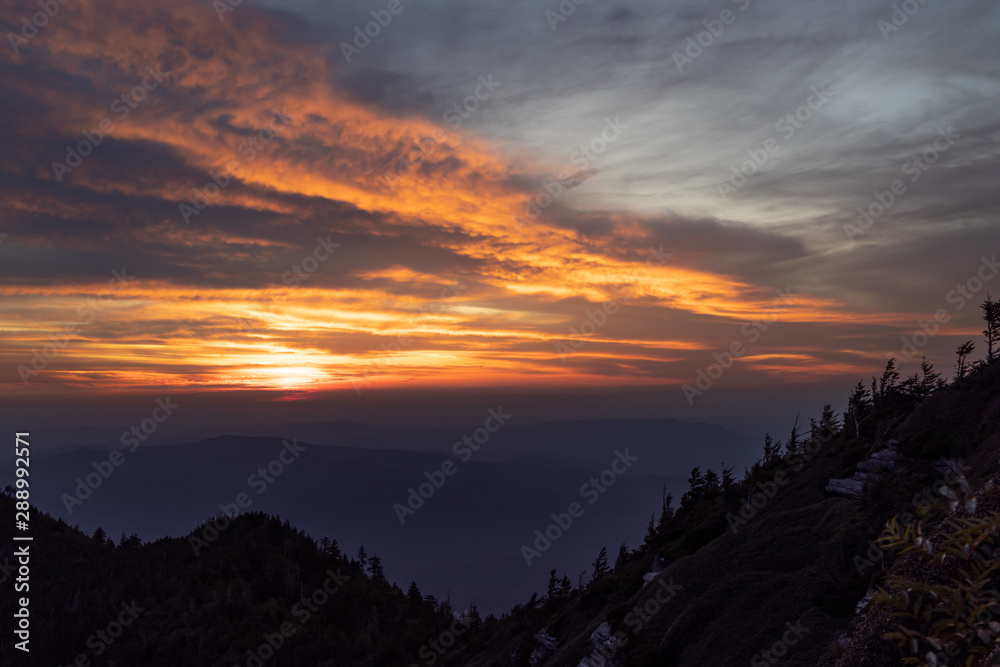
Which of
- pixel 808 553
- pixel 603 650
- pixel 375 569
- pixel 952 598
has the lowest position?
pixel 375 569

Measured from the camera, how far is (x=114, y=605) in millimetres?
151625

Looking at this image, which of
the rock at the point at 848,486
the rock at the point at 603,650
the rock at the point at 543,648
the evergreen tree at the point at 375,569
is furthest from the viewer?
the evergreen tree at the point at 375,569

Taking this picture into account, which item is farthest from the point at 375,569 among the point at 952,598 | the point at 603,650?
the point at 952,598

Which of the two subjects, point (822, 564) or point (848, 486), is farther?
point (848, 486)

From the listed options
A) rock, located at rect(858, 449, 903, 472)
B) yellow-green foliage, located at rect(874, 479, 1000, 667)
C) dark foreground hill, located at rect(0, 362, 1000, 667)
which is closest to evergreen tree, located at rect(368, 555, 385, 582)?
dark foreground hill, located at rect(0, 362, 1000, 667)

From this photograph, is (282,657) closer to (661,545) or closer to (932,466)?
(661,545)

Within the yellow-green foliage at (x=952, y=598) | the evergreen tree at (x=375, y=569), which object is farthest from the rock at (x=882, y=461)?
the evergreen tree at (x=375, y=569)

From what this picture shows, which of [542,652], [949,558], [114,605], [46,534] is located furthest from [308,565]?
[949,558]

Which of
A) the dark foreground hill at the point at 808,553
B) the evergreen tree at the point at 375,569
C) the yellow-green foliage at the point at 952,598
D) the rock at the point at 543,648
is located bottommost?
the evergreen tree at the point at 375,569

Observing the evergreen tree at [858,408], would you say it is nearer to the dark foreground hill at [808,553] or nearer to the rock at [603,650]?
the dark foreground hill at [808,553]

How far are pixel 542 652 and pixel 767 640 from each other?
30.4 meters

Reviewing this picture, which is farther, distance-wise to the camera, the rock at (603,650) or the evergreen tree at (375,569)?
the evergreen tree at (375,569)

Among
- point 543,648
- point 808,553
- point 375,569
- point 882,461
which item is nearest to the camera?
point 808,553

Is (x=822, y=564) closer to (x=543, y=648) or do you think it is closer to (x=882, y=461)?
(x=882, y=461)
